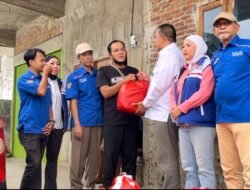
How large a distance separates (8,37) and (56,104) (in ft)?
26.0

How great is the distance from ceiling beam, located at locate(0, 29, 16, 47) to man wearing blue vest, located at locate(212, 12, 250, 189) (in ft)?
30.0

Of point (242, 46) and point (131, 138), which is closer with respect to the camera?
point (242, 46)

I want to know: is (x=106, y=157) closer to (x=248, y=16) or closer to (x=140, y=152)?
(x=140, y=152)

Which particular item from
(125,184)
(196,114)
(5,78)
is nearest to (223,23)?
(196,114)

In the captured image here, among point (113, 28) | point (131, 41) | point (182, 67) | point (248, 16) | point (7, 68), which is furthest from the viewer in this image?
point (7, 68)

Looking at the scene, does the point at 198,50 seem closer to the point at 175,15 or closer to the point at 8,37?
the point at 175,15

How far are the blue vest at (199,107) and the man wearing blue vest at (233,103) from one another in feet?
0.29

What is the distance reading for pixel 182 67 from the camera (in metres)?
3.60

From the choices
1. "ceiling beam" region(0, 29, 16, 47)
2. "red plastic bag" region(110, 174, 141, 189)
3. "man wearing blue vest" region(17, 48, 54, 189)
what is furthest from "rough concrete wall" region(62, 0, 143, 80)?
"ceiling beam" region(0, 29, 16, 47)

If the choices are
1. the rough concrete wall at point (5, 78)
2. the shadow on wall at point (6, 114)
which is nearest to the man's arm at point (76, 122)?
the shadow on wall at point (6, 114)

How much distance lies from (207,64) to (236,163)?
3.02ft

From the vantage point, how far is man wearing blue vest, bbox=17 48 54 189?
3850 mm

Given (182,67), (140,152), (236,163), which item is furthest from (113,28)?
(236,163)

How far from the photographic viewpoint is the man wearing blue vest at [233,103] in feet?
10.6
